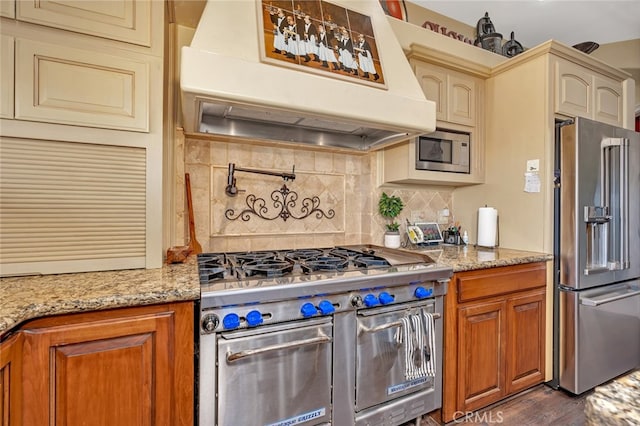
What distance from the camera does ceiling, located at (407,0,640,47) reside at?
239 centimetres

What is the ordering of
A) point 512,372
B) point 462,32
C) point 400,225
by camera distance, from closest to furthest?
1. point 512,372
2. point 400,225
3. point 462,32

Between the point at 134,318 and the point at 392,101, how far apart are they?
145 cm

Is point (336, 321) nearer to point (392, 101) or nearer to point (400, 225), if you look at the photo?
point (392, 101)

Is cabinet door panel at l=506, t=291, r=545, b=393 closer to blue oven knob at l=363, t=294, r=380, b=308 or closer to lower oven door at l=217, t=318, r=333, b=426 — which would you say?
blue oven knob at l=363, t=294, r=380, b=308

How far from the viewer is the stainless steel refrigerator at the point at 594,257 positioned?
6.20 feet

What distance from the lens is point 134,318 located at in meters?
1.00

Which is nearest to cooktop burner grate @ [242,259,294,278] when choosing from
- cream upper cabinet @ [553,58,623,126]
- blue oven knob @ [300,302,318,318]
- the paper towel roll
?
blue oven knob @ [300,302,318,318]

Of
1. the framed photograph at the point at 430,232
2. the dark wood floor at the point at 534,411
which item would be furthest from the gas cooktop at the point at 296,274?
the dark wood floor at the point at 534,411

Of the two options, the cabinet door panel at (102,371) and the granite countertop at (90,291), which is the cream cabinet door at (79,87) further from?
the cabinet door panel at (102,371)

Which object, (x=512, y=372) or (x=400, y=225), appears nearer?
(x=512, y=372)

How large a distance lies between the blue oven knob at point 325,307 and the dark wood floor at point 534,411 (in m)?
0.98

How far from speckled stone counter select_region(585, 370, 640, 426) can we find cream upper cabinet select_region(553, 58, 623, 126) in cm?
210

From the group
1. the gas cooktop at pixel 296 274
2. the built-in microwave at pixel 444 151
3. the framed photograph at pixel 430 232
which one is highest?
the built-in microwave at pixel 444 151

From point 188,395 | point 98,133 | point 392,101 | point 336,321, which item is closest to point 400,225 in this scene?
point 392,101
